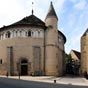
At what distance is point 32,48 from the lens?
2323 inches

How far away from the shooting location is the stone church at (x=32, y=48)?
193ft

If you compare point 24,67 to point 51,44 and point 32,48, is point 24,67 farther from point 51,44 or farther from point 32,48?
point 51,44

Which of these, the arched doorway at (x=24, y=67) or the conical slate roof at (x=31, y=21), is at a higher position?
the conical slate roof at (x=31, y=21)

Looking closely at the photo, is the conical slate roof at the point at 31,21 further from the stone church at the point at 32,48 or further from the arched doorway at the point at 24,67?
A: the arched doorway at the point at 24,67

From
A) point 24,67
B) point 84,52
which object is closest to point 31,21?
point 24,67

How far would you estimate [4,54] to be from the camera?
202 feet

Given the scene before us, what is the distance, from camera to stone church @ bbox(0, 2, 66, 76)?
58.7 meters

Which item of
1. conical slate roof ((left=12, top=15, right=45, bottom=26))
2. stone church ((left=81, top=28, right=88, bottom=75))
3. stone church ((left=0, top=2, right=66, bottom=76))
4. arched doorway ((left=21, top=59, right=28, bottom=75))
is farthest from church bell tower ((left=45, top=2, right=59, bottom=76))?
stone church ((left=81, top=28, right=88, bottom=75))

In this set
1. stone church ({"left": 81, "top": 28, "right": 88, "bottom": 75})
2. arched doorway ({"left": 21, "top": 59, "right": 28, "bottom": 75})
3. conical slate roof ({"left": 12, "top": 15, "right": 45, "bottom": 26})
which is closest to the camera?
arched doorway ({"left": 21, "top": 59, "right": 28, "bottom": 75})

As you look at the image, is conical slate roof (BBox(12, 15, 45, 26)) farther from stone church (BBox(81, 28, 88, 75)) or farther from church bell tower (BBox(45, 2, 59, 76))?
stone church (BBox(81, 28, 88, 75))

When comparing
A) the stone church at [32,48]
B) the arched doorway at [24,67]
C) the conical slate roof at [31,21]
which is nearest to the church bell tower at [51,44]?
the stone church at [32,48]

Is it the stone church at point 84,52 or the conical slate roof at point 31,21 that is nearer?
the conical slate roof at point 31,21

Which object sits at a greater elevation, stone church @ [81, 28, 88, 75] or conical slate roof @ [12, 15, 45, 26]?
conical slate roof @ [12, 15, 45, 26]

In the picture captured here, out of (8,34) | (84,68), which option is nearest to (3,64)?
(8,34)
